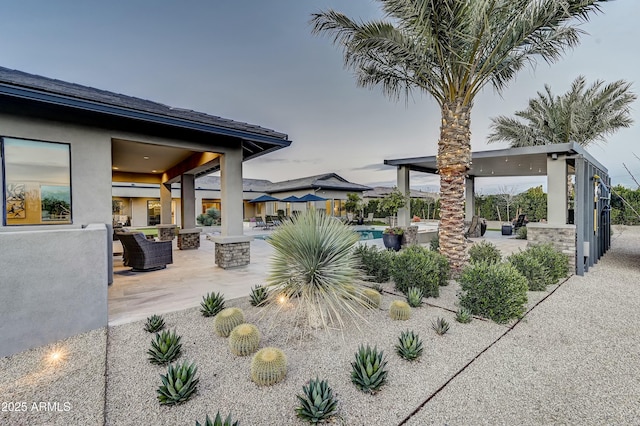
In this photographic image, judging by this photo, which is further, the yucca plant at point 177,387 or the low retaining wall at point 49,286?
the low retaining wall at point 49,286

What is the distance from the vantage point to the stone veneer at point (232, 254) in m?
8.16

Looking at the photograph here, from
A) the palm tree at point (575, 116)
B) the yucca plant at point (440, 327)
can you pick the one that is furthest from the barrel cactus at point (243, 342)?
the palm tree at point (575, 116)

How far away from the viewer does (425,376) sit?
10.6 feet

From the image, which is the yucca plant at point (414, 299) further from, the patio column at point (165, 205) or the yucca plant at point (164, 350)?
the patio column at point (165, 205)

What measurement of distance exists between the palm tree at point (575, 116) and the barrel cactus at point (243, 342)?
1864 cm

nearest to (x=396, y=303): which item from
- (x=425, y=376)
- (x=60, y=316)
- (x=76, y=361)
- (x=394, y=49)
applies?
(x=425, y=376)

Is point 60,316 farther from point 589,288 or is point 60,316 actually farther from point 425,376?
point 589,288

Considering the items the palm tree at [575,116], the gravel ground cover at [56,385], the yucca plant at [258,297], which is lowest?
the gravel ground cover at [56,385]

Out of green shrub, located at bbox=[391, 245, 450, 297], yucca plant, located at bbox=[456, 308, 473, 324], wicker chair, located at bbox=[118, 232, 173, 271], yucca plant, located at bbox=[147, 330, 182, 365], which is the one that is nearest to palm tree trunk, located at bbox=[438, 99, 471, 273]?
green shrub, located at bbox=[391, 245, 450, 297]

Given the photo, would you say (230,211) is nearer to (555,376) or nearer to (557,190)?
(555,376)

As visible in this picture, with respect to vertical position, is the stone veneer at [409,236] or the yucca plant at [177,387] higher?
the stone veneer at [409,236]

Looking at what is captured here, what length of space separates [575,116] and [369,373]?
18467 millimetres

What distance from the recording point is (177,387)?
2725 millimetres

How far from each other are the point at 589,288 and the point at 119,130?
11406 mm
